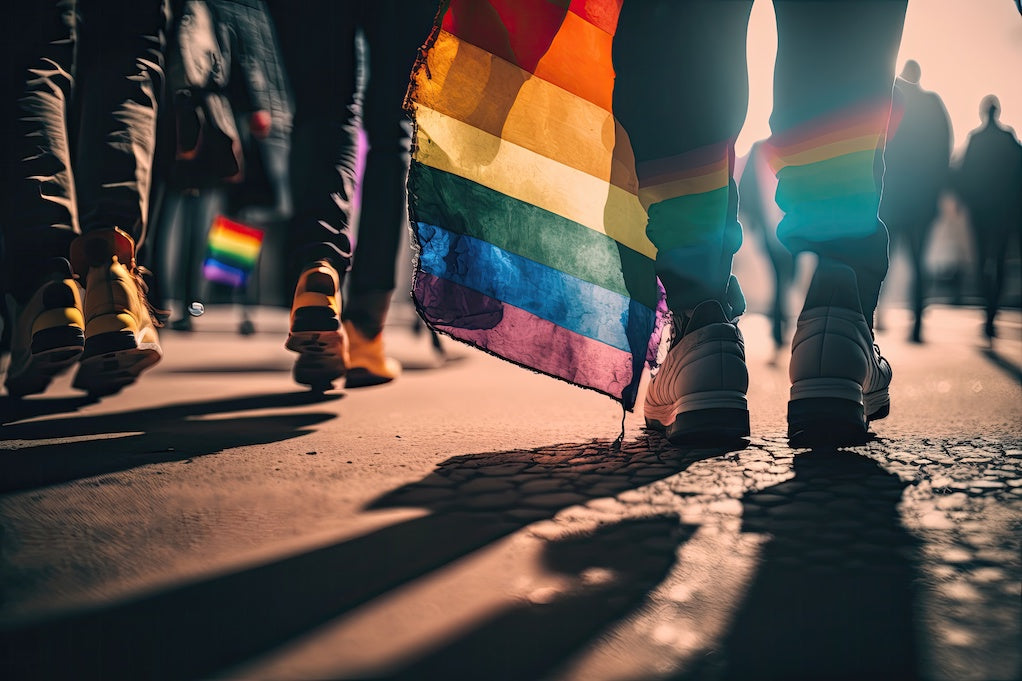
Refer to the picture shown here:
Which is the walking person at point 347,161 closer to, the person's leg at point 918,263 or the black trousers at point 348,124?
the black trousers at point 348,124

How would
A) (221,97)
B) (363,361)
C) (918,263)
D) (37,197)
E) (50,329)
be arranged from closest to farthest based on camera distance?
(50,329) < (37,197) < (363,361) < (221,97) < (918,263)

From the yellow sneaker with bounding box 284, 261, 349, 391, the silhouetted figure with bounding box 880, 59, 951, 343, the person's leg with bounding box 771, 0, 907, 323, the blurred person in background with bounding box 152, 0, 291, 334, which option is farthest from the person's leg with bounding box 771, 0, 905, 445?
the silhouetted figure with bounding box 880, 59, 951, 343

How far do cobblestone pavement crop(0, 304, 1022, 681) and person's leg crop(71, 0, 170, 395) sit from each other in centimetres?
24

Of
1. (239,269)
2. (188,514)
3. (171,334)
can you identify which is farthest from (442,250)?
(239,269)

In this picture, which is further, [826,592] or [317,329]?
[317,329]

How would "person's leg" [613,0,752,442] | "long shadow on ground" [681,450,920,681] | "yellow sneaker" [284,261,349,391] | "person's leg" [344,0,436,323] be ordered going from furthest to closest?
"person's leg" [344,0,436,323], "yellow sneaker" [284,261,349,391], "person's leg" [613,0,752,442], "long shadow on ground" [681,450,920,681]

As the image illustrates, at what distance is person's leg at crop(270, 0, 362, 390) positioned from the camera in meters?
1.87

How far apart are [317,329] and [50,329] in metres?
0.54

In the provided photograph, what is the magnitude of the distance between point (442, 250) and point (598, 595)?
847 millimetres

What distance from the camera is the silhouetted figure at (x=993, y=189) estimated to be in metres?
3.85

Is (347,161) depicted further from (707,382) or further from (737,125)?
(707,382)

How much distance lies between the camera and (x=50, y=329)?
4.61 feet

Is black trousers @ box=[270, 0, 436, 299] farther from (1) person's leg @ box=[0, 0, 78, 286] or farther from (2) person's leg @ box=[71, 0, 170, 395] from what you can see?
(1) person's leg @ box=[0, 0, 78, 286]

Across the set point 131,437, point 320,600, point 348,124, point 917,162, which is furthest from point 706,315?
point 917,162
